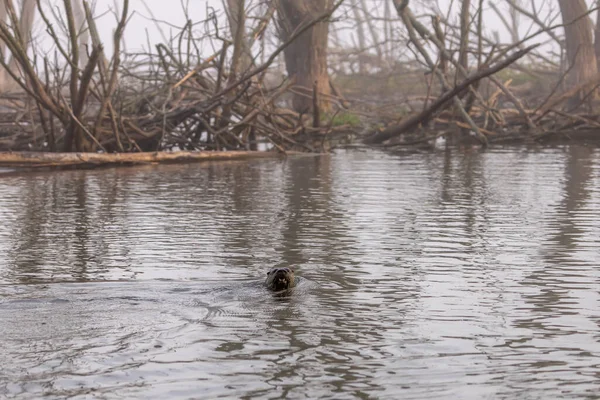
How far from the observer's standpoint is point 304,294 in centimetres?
520

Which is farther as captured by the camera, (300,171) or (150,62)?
(150,62)

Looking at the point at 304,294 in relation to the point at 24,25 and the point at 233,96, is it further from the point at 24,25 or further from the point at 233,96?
the point at 24,25

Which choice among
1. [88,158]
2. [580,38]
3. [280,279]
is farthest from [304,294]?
[580,38]

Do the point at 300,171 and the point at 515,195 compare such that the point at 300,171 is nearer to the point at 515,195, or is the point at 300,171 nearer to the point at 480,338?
the point at 515,195

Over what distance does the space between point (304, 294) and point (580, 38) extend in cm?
2121

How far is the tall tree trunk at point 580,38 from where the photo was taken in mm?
24703

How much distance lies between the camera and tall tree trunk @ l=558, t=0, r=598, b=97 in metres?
24.7

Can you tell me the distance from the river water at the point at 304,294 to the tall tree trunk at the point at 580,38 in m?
15.3

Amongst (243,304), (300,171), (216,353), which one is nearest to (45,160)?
(300,171)

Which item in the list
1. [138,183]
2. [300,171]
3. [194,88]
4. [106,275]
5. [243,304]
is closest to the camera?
[243,304]

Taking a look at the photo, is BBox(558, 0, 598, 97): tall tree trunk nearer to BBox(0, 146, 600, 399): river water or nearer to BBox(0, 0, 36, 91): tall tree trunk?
BBox(0, 0, 36, 91): tall tree trunk

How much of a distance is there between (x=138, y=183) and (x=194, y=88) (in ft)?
13.4

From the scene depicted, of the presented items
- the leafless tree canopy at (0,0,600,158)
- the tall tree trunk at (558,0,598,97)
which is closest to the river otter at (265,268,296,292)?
the leafless tree canopy at (0,0,600,158)

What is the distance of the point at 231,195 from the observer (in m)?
10.2
